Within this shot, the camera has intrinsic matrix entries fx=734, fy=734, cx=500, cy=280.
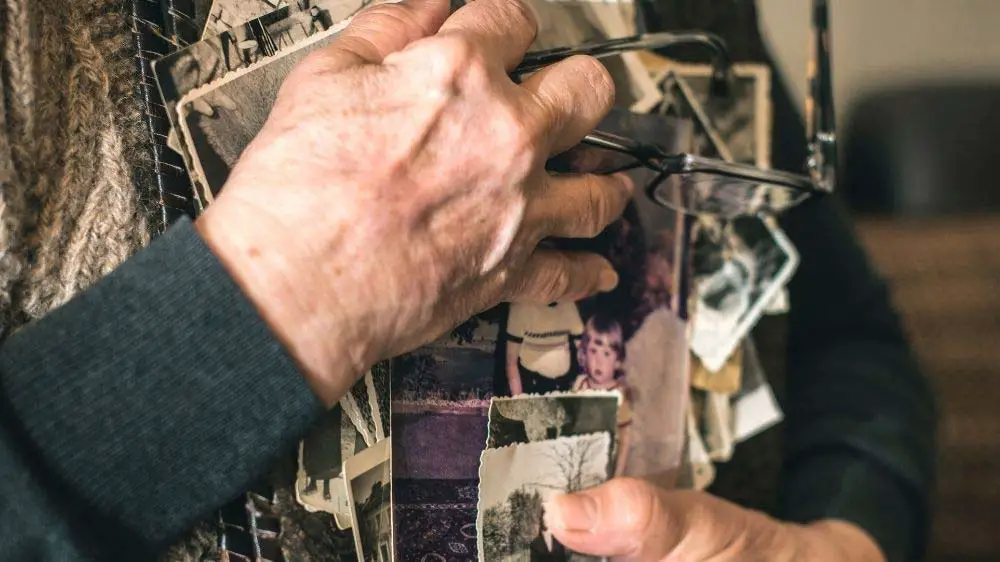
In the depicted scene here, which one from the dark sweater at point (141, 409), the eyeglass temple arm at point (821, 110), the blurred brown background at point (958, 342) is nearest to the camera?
Answer: the dark sweater at point (141, 409)

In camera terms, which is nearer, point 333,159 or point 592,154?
point 333,159

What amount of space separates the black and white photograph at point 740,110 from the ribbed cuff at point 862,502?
1.22 feet

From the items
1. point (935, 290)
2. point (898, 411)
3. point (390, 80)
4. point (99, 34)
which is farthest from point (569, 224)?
point (935, 290)

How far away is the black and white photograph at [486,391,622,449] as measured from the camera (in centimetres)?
59

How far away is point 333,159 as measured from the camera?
17.0 inches

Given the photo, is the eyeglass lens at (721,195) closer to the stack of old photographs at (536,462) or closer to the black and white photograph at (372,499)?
the stack of old photographs at (536,462)

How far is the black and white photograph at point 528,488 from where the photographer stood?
0.60 m

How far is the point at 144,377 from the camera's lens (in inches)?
16.3

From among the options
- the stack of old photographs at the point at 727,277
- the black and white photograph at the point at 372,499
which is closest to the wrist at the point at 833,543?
the stack of old photographs at the point at 727,277

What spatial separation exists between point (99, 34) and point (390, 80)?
0.67 feet

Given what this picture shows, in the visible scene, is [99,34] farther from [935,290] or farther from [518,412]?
[935,290]

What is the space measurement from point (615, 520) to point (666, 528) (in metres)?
0.05

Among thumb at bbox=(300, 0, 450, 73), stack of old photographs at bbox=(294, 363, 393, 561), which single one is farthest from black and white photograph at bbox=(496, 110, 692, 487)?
thumb at bbox=(300, 0, 450, 73)

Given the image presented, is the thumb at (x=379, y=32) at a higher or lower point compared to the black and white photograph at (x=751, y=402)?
higher
